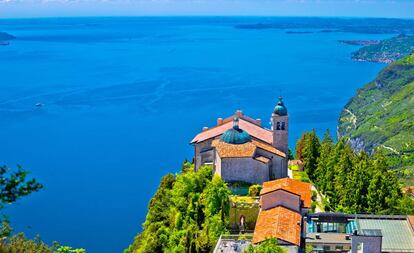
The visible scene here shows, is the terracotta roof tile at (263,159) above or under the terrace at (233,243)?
above

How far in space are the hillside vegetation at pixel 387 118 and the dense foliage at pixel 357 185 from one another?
121 ft

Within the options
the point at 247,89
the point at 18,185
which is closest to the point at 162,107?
the point at 247,89

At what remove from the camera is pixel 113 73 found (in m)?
163

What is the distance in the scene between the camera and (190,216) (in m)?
35.7

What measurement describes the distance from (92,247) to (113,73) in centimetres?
11053

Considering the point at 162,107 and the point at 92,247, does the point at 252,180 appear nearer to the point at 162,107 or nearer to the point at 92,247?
the point at 92,247

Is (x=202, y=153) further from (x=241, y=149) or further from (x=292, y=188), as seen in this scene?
(x=292, y=188)

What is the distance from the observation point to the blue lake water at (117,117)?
6550cm

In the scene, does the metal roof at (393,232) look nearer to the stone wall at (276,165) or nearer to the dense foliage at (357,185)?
the dense foliage at (357,185)

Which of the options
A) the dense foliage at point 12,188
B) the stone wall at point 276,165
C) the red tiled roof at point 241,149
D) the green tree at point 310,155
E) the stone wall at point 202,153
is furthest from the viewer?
the green tree at point 310,155

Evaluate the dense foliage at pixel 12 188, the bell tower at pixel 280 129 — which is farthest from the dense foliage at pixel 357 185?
the dense foliage at pixel 12 188

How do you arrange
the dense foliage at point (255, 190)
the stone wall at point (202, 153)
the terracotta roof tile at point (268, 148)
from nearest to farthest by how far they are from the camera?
the dense foliage at point (255, 190), the terracotta roof tile at point (268, 148), the stone wall at point (202, 153)

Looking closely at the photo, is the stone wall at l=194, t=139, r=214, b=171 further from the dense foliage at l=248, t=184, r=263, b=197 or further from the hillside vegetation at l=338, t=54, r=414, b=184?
the hillside vegetation at l=338, t=54, r=414, b=184

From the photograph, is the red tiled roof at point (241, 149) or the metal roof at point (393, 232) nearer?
the metal roof at point (393, 232)
